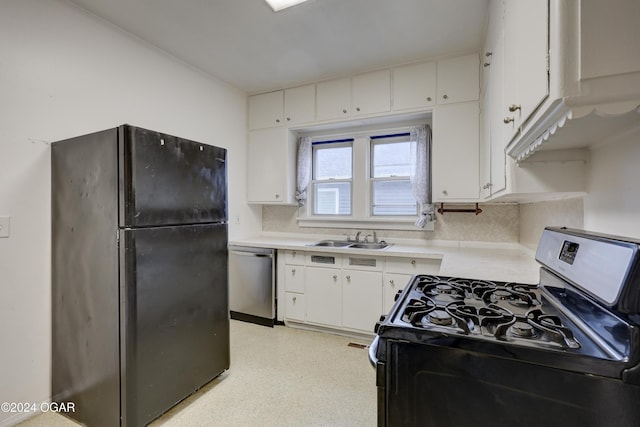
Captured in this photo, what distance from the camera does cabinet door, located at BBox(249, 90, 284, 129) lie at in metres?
3.59

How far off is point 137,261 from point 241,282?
1776 millimetres

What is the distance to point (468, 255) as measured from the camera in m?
2.47

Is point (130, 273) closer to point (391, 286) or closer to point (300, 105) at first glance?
point (391, 286)

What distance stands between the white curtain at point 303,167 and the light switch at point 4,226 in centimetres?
250

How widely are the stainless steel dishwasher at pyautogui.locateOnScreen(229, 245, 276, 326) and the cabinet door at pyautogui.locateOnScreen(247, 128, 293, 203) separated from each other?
744 mm

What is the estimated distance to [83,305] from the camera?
1767 mm

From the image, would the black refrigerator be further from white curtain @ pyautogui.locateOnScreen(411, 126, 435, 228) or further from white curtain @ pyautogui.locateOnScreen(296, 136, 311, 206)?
white curtain @ pyautogui.locateOnScreen(411, 126, 435, 228)

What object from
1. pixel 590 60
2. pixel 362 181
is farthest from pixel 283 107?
pixel 590 60

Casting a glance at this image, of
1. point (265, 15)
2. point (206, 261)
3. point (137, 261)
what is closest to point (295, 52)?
point (265, 15)

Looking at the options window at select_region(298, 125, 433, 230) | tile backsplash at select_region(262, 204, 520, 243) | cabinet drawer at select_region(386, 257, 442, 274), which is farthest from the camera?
window at select_region(298, 125, 433, 230)

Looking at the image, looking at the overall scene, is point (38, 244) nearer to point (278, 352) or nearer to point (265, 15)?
point (278, 352)

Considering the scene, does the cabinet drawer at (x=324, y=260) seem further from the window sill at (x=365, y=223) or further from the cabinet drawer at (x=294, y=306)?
the window sill at (x=365, y=223)

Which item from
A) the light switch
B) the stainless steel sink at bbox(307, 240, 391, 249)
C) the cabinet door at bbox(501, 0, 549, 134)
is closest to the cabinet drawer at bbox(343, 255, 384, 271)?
the stainless steel sink at bbox(307, 240, 391, 249)

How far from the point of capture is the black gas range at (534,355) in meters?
0.64
